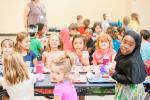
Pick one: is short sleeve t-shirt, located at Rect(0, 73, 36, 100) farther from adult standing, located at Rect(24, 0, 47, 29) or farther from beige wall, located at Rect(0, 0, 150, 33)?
beige wall, located at Rect(0, 0, 150, 33)

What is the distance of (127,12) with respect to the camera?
13.6 m

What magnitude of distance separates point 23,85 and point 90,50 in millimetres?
3602

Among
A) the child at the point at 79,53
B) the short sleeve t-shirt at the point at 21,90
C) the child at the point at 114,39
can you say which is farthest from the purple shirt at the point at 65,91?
the child at the point at 114,39

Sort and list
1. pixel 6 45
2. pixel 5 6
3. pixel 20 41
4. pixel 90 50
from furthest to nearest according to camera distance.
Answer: pixel 5 6
pixel 90 50
pixel 20 41
pixel 6 45

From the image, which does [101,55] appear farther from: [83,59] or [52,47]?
[52,47]

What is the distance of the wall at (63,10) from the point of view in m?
13.5

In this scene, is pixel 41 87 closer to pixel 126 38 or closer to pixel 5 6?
pixel 126 38

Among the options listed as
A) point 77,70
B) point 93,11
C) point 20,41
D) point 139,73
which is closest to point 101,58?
point 77,70

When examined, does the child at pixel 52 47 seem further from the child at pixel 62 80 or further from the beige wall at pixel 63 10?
the beige wall at pixel 63 10

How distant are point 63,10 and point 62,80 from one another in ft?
34.8

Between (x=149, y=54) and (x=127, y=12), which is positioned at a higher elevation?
(x=127, y=12)

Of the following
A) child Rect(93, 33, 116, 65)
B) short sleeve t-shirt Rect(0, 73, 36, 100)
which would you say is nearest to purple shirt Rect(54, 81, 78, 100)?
short sleeve t-shirt Rect(0, 73, 36, 100)

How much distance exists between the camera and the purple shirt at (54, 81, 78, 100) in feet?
10.2

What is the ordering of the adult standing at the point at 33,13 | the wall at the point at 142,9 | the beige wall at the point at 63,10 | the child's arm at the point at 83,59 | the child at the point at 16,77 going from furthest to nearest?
the beige wall at the point at 63,10 < the wall at the point at 142,9 < the adult standing at the point at 33,13 < the child's arm at the point at 83,59 < the child at the point at 16,77
